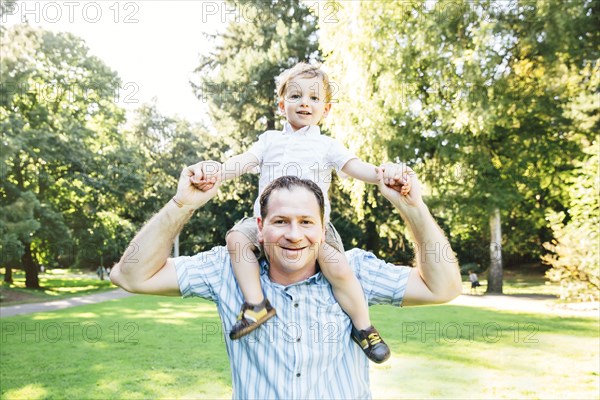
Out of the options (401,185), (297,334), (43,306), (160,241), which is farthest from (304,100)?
(43,306)

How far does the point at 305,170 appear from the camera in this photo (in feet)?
10.2

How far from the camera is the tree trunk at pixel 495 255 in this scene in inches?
826

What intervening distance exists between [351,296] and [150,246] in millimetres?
901

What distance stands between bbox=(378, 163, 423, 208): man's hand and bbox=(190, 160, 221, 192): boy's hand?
28.3 inches

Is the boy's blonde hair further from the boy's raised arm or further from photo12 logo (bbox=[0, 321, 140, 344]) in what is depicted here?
photo12 logo (bbox=[0, 321, 140, 344])

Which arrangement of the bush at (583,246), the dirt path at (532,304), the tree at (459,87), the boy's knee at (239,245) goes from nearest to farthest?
1. the boy's knee at (239,245)
2. the bush at (583,246)
3. the dirt path at (532,304)
4. the tree at (459,87)

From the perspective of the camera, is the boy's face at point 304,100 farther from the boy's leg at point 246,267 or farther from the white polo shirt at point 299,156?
the boy's leg at point 246,267

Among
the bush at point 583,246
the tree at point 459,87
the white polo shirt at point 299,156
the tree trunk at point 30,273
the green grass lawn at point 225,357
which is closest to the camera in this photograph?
the white polo shirt at point 299,156

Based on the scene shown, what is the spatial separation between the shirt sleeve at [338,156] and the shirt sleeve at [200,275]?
1.02 m

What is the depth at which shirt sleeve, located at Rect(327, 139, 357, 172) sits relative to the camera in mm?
3109

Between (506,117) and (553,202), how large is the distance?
34.1 ft

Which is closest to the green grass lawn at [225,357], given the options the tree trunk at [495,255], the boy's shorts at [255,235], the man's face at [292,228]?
the boy's shorts at [255,235]

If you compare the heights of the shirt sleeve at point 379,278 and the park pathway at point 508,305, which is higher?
the shirt sleeve at point 379,278

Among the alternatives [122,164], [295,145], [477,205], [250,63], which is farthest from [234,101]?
[295,145]
